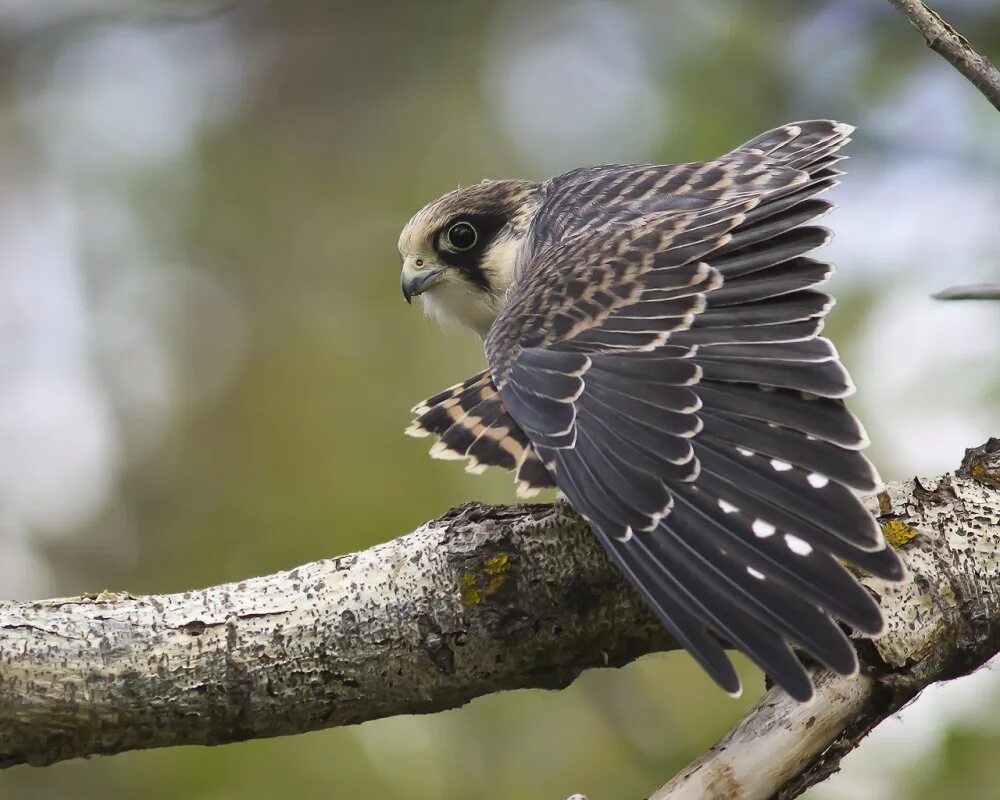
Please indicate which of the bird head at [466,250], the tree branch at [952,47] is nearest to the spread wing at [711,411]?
the tree branch at [952,47]

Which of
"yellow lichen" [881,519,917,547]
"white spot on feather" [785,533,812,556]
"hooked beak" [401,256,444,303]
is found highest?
"hooked beak" [401,256,444,303]

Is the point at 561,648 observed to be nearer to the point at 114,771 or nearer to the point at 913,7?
the point at 913,7

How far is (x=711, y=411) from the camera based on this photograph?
256cm

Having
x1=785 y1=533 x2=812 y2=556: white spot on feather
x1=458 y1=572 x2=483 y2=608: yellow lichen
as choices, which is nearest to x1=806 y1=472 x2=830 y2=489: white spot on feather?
x1=785 y1=533 x2=812 y2=556: white spot on feather

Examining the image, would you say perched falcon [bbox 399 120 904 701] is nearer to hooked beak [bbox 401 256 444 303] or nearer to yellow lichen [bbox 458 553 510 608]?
yellow lichen [bbox 458 553 510 608]

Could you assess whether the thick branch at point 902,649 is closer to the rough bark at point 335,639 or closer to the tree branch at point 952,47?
the rough bark at point 335,639

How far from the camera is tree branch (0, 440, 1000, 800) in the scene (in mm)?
2268

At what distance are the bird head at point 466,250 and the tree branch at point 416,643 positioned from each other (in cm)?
168

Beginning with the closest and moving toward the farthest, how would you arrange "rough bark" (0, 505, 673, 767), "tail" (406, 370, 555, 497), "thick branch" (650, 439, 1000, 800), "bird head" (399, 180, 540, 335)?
"thick branch" (650, 439, 1000, 800)
"rough bark" (0, 505, 673, 767)
"tail" (406, 370, 555, 497)
"bird head" (399, 180, 540, 335)

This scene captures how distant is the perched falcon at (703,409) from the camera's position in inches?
87.6

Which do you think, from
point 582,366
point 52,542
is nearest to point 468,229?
point 582,366

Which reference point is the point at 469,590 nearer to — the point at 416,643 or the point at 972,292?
the point at 416,643

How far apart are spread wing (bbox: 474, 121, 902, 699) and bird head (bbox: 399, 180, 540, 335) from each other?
623 mm

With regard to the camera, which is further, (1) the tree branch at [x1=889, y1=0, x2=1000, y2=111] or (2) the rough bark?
(1) the tree branch at [x1=889, y1=0, x2=1000, y2=111]
